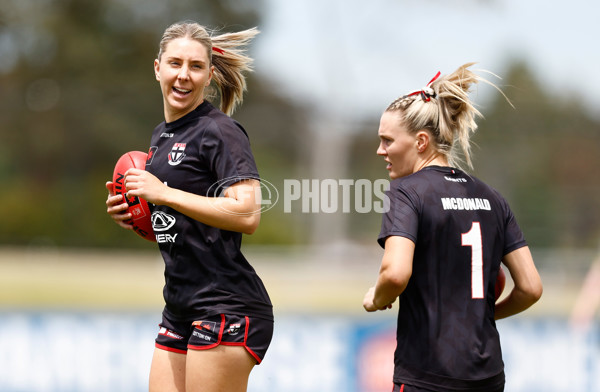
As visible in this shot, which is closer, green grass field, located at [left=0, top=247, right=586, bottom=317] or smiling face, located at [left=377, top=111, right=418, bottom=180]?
smiling face, located at [left=377, top=111, right=418, bottom=180]

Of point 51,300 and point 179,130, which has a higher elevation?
point 51,300

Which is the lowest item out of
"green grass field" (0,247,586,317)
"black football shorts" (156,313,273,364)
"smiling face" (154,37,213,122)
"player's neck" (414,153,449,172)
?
"black football shorts" (156,313,273,364)

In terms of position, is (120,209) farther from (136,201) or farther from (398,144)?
(398,144)

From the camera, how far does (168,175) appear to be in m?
3.18

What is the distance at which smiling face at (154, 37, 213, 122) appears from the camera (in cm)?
323

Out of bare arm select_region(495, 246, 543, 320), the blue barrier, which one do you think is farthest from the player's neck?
the blue barrier

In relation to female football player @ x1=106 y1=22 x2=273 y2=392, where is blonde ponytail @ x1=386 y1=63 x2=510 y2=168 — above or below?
above

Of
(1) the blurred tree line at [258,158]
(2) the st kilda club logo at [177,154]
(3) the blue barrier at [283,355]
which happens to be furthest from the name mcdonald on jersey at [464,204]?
(1) the blurred tree line at [258,158]

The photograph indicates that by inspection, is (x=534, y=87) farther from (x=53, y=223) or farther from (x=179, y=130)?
(x=179, y=130)

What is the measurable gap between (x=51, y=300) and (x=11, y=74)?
18.3 metres

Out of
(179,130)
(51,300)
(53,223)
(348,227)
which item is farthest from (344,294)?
(179,130)

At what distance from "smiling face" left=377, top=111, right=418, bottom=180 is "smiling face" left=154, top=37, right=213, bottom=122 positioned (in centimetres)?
81

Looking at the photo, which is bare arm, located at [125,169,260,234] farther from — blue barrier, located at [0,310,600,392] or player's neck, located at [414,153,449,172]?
blue barrier, located at [0,310,600,392]

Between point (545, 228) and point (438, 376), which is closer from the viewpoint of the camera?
point (438, 376)
